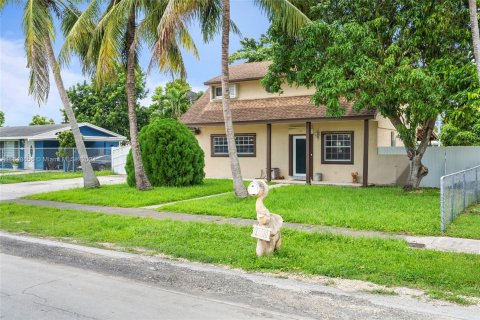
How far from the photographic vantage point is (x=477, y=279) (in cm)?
606

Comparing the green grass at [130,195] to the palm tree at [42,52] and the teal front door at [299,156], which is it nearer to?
the palm tree at [42,52]

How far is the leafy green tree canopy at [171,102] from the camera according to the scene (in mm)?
40750

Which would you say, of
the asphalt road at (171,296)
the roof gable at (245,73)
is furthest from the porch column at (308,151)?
the asphalt road at (171,296)

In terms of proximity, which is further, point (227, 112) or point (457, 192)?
point (227, 112)

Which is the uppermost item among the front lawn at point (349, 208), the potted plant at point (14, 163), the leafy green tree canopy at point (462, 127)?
the leafy green tree canopy at point (462, 127)

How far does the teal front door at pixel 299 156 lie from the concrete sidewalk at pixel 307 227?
976 centimetres

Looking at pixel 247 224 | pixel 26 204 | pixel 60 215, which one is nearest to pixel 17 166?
pixel 26 204

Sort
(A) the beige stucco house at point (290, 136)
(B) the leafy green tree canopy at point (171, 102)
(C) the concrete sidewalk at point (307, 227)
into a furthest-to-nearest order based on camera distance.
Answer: (B) the leafy green tree canopy at point (171, 102) < (A) the beige stucco house at point (290, 136) < (C) the concrete sidewalk at point (307, 227)

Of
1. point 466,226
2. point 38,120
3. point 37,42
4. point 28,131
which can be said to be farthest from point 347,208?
point 38,120

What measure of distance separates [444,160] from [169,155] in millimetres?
11211

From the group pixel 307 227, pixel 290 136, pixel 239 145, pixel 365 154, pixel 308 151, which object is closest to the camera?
pixel 307 227

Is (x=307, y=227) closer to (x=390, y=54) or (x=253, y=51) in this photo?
(x=390, y=54)

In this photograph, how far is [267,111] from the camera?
20844 mm

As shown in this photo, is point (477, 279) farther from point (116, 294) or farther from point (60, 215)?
point (60, 215)
